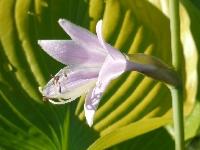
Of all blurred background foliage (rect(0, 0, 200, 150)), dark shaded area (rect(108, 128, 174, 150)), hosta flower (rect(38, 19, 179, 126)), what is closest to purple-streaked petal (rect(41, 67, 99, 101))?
hosta flower (rect(38, 19, 179, 126))

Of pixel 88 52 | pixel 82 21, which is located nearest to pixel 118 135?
pixel 82 21

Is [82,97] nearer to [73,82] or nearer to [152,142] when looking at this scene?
[152,142]

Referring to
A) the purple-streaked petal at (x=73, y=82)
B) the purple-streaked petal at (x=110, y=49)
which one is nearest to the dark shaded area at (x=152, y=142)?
the purple-streaked petal at (x=73, y=82)

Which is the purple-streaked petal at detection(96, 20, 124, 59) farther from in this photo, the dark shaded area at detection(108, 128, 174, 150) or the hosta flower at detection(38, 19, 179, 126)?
the dark shaded area at detection(108, 128, 174, 150)

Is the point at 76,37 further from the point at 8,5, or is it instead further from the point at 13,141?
the point at 13,141

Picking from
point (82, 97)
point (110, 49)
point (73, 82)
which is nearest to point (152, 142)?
point (82, 97)

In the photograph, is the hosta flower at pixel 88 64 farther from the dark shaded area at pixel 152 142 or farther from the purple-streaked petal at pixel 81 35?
the dark shaded area at pixel 152 142
